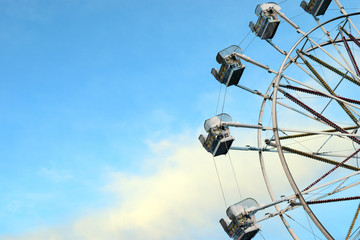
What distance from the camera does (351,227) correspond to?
19.2 meters

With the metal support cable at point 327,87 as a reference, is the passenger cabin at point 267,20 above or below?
above

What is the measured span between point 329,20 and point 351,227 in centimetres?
1029

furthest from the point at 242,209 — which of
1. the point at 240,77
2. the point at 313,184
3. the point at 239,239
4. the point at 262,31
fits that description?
the point at 262,31

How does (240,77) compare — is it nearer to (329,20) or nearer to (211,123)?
(211,123)

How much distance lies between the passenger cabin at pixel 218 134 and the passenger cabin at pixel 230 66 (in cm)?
253

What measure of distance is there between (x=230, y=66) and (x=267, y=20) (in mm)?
3347

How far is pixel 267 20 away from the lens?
25891 millimetres

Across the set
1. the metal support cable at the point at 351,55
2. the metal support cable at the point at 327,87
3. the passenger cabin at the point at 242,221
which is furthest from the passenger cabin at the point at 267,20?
the passenger cabin at the point at 242,221

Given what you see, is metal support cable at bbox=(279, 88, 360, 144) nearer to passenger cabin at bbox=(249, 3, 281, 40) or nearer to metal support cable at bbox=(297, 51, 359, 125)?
metal support cable at bbox=(297, 51, 359, 125)

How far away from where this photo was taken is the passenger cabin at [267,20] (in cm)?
2584

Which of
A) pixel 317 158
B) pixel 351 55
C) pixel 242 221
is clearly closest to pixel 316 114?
pixel 317 158

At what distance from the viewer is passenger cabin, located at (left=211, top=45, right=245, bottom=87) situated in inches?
991

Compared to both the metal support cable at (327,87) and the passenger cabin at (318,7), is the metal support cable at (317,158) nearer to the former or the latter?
the metal support cable at (327,87)

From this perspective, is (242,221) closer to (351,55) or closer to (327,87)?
(327,87)
